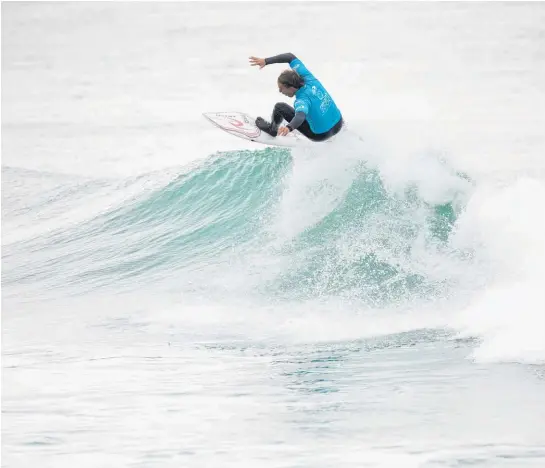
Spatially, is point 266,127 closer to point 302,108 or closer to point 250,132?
point 250,132

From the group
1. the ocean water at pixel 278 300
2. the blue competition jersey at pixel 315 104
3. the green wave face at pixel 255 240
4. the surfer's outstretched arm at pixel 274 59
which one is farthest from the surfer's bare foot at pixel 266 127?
the green wave face at pixel 255 240

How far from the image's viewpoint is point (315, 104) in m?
10.1

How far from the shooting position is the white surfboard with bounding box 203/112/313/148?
10.8 meters

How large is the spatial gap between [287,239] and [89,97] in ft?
53.5

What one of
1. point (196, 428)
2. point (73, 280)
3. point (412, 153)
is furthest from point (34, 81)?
point (196, 428)

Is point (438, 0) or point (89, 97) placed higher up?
point (438, 0)

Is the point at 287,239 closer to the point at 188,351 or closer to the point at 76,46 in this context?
the point at 188,351

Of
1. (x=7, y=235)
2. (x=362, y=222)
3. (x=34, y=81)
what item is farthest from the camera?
(x=34, y=81)

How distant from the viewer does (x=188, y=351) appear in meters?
9.64

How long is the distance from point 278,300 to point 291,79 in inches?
93.6

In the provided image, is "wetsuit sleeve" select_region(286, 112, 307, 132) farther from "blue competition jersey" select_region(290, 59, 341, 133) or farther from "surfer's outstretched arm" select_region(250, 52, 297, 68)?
"surfer's outstretched arm" select_region(250, 52, 297, 68)

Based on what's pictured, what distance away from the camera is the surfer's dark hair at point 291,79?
989 cm

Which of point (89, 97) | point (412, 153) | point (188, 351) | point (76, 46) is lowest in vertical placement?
point (188, 351)

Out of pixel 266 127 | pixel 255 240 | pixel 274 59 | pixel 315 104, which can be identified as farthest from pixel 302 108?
pixel 255 240
